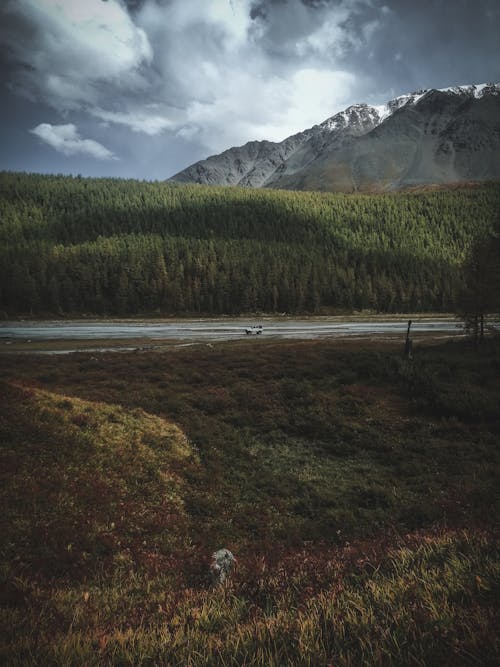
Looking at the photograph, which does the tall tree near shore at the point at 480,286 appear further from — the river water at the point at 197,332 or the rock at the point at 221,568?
the rock at the point at 221,568

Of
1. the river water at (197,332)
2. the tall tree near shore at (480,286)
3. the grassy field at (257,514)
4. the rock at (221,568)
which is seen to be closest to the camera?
the grassy field at (257,514)

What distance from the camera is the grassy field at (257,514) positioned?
2.88 meters

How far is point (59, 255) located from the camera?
451 feet

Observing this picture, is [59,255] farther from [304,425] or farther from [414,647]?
[414,647]

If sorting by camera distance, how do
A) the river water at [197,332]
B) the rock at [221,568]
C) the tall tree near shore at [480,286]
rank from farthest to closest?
the river water at [197,332]
the tall tree near shore at [480,286]
the rock at [221,568]

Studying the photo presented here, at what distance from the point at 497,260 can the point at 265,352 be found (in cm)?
2522

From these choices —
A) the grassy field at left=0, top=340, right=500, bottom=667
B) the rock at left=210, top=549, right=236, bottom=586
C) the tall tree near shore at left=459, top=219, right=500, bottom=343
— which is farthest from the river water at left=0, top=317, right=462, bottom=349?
the rock at left=210, top=549, right=236, bottom=586

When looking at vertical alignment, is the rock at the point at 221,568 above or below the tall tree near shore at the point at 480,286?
below

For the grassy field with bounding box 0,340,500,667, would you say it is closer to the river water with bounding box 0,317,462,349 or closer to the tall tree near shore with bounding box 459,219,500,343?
the tall tree near shore with bounding box 459,219,500,343

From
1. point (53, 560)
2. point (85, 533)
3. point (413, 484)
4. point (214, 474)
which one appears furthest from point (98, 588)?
point (413, 484)

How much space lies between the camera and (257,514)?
1033cm

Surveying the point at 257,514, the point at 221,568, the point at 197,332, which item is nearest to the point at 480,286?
the point at 257,514

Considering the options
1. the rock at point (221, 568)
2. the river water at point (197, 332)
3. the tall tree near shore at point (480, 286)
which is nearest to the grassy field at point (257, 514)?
the rock at point (221, 568)

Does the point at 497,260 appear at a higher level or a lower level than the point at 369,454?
higher
